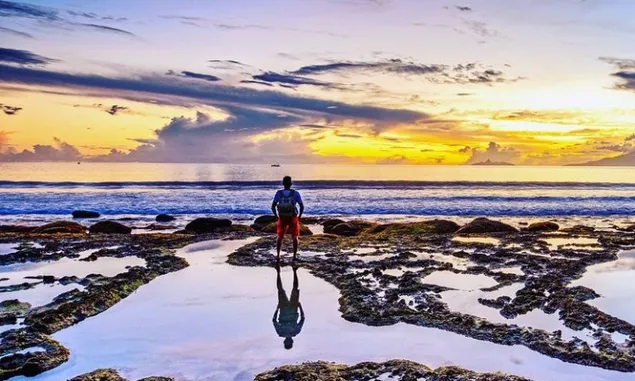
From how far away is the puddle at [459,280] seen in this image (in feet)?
36.8

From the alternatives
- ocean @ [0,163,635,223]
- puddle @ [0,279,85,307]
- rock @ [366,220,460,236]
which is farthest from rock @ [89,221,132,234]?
puddle @ [0,279,85,307]

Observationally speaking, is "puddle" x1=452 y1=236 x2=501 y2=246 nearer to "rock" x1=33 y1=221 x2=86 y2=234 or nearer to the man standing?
the man standing

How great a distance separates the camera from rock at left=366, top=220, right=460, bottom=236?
827 inches

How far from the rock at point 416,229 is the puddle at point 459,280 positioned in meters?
8.18

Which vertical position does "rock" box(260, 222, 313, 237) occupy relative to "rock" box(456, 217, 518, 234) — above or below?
below

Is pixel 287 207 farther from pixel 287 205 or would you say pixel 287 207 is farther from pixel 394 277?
pixel 394 277

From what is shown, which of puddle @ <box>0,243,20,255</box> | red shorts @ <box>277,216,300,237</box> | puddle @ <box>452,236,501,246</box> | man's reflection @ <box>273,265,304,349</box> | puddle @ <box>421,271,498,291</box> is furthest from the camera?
puddle @ <box>452,236,501,246</box>

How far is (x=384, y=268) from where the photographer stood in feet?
43.3

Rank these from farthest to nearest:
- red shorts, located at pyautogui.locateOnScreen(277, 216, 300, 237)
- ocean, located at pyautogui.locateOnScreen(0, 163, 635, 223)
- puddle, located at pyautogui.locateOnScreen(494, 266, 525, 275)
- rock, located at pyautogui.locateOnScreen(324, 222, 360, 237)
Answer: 1. ocean, located at pyautogui.locateOnScreen(0, 163, 635, 223)
2. rock, located at pyautogui.locateOnScreen(324, 222, 360, 237)
3. red shorts, located at pyautogui.locateOnScreen(277, 216, 300, 237)
4. puddle, located at pyautogui.locateOnScreen(494, 266, 525, 275)

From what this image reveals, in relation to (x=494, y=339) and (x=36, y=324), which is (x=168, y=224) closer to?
(x=36, y=324)

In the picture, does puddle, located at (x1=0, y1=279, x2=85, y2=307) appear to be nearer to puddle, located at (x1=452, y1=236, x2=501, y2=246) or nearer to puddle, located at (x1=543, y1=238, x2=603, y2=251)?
puddle, located at (x1=452, y1=236, x2=501, y2=246)

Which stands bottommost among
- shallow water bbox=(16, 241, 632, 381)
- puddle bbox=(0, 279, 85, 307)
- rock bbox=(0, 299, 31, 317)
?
puddle bbox=(0, 279, 85, 307)

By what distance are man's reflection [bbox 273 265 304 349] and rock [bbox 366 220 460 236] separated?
35.1 ft

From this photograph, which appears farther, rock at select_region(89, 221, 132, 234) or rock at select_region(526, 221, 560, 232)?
rock at select_region(89, 221, 132, 234)
